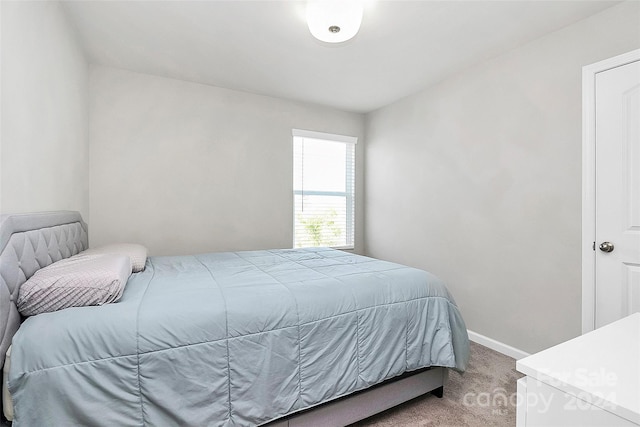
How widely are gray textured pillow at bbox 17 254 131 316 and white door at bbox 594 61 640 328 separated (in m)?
2.90

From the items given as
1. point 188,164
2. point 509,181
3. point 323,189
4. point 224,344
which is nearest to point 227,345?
point 224,344

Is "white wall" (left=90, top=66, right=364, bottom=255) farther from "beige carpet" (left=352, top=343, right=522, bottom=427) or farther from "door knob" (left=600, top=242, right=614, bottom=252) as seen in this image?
"door knob" (left=600, top=242, right=614, bottom=252)

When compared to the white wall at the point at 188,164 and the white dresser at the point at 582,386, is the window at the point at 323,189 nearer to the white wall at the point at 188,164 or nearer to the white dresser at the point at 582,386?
the white wall at the point at 188,164

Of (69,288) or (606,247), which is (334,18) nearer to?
(69,288)

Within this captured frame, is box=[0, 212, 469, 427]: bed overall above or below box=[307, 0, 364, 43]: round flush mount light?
below

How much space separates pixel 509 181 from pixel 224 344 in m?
2.54

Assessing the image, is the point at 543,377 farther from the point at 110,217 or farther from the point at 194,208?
the point at 110,217

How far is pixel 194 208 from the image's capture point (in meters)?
3.27

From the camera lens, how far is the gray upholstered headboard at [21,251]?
110 centimetres

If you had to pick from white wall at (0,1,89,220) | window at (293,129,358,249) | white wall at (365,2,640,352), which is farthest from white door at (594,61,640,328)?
white wall at (0,1,89,220)

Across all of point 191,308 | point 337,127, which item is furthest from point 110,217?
point 337,127

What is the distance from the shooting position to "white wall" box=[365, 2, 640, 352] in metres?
2.21

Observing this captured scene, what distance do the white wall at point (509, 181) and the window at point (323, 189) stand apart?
87 cm

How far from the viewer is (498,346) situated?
2.67m
